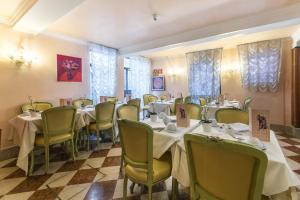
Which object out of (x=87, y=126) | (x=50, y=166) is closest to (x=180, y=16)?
(x=87, y=126)

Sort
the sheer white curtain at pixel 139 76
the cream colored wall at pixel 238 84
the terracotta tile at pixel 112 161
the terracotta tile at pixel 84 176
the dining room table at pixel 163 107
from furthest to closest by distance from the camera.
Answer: the sheer white curtain at pixel 139 76 → the dining room table at pixel 163 107 → the cream colored wall at pixel 238 84 → the terracotta tile at pixel 112 161 → the terracotta tile at pixel 84 176

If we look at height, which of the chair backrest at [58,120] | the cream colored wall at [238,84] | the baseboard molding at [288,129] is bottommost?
the baseboard molding at [288,129]

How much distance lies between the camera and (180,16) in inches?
121

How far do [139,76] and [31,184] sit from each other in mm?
5097

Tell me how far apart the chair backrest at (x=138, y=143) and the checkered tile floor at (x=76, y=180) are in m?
0.67

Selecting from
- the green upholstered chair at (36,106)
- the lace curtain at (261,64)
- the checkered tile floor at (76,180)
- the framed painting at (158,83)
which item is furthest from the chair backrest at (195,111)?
the framed painting at (158,83)

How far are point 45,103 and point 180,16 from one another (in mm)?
3280

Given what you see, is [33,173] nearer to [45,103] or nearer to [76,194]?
[76,194]

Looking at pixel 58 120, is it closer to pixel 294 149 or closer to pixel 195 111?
pixel 195 111

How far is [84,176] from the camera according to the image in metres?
2.36

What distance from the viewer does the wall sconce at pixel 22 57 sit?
10.6 feet

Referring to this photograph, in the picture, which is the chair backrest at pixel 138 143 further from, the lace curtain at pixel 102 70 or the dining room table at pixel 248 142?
the lace curtain at pixel 102 70

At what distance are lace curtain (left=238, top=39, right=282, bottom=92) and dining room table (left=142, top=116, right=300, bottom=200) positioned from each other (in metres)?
3.81

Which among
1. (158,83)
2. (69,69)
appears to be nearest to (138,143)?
(69,69)
